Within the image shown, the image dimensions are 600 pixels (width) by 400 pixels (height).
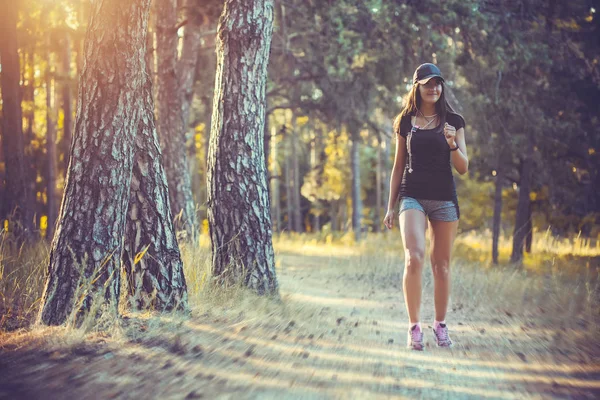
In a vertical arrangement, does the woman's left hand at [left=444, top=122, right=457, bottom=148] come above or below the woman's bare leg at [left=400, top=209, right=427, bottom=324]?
above

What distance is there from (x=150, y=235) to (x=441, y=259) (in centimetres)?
273

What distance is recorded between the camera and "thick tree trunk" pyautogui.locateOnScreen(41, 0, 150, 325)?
468 cm

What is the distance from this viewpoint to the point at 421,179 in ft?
16.3

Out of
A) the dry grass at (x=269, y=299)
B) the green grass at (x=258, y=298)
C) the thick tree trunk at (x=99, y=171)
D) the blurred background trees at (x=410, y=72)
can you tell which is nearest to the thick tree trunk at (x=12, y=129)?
the blurred background trees at (x=410, y=72)

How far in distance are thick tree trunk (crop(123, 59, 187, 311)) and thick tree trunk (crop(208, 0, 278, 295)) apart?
1.30 m

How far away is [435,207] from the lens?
4.94 m

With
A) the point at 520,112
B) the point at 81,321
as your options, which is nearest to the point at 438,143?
the point at 81,321

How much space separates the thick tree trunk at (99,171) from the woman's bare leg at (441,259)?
2679mm

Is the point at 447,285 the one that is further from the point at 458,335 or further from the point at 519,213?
the point at 519,213

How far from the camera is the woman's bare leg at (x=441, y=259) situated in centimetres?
498

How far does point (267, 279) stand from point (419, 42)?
6.42 metres

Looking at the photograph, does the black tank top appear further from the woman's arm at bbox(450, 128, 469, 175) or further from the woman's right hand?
the woman's right hand

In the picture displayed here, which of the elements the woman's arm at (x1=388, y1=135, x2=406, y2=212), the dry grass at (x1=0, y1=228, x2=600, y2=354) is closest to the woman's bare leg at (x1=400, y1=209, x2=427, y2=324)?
the woman's arm at (x1=388, y1=135, x2=406, y2=212)

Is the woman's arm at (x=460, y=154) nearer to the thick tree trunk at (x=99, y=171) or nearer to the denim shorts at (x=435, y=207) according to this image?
the denim shorts at (x=435, y=207)
